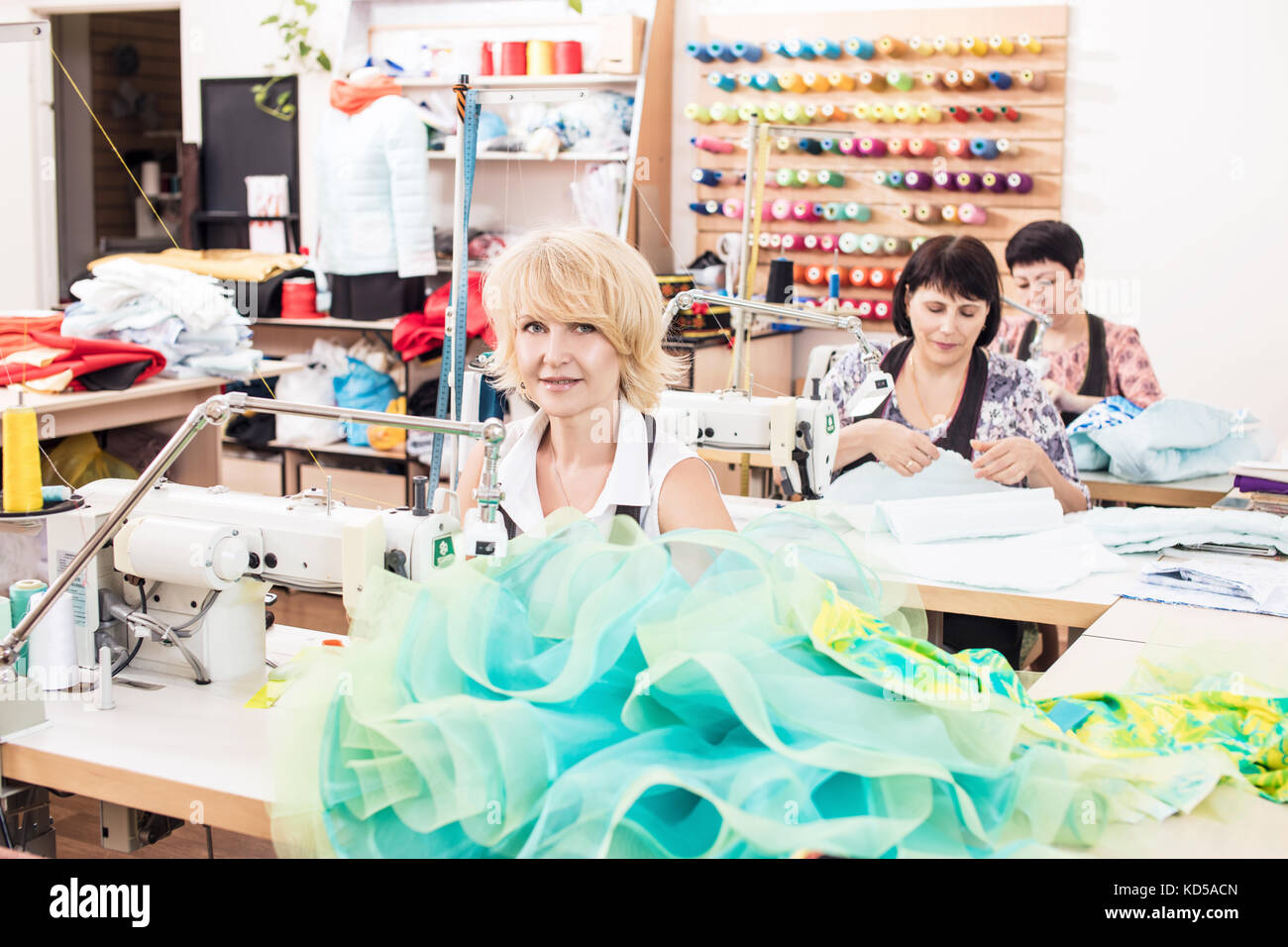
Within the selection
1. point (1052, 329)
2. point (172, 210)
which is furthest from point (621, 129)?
point (172, 210)

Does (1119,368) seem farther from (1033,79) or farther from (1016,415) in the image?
(1033,79)

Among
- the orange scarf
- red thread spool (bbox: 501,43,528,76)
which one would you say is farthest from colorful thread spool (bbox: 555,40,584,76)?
the orange scarf

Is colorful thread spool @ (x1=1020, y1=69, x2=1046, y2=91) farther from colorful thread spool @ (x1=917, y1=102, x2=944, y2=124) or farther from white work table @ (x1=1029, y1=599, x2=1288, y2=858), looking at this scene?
white work table @ (x1=1029, y1=599, x2=1288, y2=858)

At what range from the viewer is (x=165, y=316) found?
3.69m

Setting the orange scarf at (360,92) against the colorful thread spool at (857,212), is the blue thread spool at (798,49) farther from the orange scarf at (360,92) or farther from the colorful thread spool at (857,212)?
the orange scarf at (360,92)

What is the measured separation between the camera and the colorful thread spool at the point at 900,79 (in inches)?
190

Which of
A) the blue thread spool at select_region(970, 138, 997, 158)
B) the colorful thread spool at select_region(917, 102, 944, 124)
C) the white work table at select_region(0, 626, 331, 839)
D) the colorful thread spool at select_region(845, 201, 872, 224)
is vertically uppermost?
the colorful thread spool at select_region(917, 102, 944, 124)

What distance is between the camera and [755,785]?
1.08 m

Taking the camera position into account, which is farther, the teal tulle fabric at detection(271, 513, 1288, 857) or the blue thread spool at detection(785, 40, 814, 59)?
the blue thread spool at detection(785, 40, 814, 59)

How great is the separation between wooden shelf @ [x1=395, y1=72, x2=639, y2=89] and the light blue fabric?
8.38 ft

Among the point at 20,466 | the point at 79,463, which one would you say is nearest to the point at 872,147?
the point at 79,463

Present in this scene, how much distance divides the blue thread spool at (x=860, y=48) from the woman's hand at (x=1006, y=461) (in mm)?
2619

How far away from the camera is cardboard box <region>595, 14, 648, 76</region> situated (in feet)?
16.4
